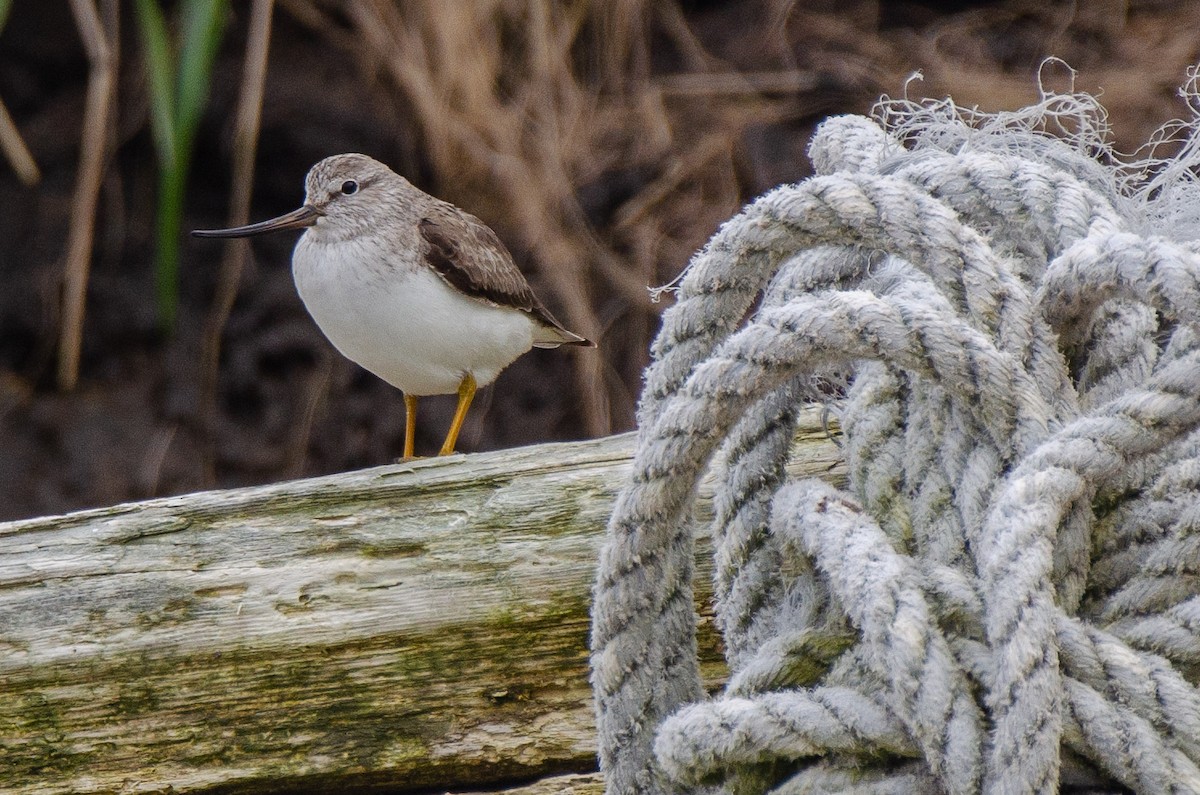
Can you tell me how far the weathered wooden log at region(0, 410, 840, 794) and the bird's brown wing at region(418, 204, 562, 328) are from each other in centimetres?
165

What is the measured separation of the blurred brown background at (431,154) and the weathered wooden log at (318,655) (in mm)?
2180

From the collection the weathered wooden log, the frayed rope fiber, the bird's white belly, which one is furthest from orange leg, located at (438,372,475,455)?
the frayed rope fiber

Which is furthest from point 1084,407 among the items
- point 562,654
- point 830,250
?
point 562,654

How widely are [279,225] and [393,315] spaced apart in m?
0.37

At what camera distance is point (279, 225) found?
2.99 metres

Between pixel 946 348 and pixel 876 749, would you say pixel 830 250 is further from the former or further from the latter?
pixel 876 749

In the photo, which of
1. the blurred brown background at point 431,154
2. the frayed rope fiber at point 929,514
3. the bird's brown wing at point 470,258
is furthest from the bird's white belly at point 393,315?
the frayed rope fiber at point 929,514

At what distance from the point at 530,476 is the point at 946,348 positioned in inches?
29.1

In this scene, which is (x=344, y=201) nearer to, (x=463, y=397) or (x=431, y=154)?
(x=463, y=397)

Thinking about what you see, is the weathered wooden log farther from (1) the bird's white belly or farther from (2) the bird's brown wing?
(2) the bird's brown wing

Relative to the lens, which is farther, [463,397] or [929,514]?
[463,397]

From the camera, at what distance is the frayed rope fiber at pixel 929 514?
73 centimetres

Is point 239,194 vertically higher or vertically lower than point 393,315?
higher

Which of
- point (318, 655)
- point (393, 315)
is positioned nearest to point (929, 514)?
point (318, 655)
